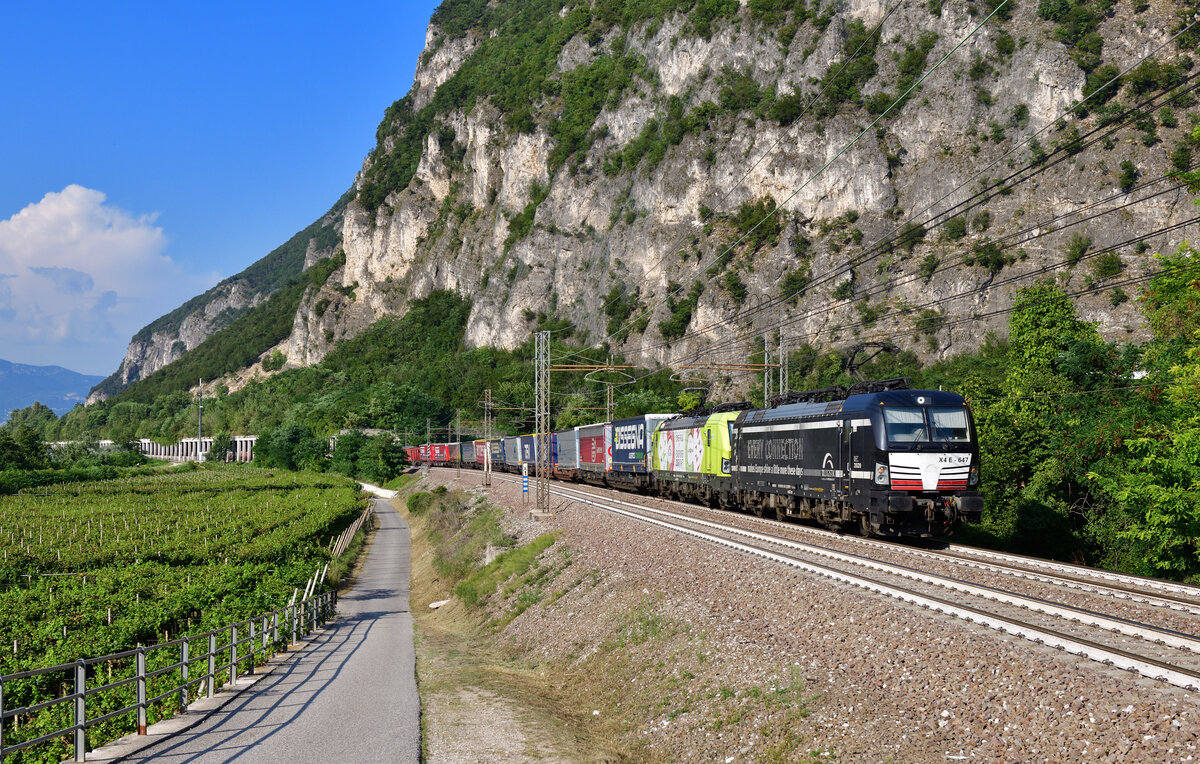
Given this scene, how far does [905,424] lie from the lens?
2230cm

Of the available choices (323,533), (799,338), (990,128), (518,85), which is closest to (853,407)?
(323,533)

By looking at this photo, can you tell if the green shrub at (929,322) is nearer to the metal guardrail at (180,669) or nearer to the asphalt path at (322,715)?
the metal guardrail at (180,669)

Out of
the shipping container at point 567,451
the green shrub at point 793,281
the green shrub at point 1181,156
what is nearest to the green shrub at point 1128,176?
the green shrub at point 1181,156

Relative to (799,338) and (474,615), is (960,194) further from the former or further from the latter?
(474,615)

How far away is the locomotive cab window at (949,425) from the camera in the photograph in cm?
2227

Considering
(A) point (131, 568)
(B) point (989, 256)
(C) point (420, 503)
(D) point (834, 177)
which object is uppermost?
(D) point (834, 177)

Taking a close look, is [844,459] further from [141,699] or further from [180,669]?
A: [141,699]

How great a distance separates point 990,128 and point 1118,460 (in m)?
92.3

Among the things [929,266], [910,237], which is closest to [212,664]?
[929,266]

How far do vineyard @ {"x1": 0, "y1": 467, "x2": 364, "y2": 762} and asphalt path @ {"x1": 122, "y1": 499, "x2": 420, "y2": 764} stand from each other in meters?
2.20

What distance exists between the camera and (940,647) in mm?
11227

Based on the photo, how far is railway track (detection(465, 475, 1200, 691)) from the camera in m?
10.7

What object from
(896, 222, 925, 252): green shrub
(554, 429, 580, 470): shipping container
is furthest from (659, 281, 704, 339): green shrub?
(554, 429, 580, 470): shipping container

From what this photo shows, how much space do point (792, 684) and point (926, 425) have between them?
1280cm
